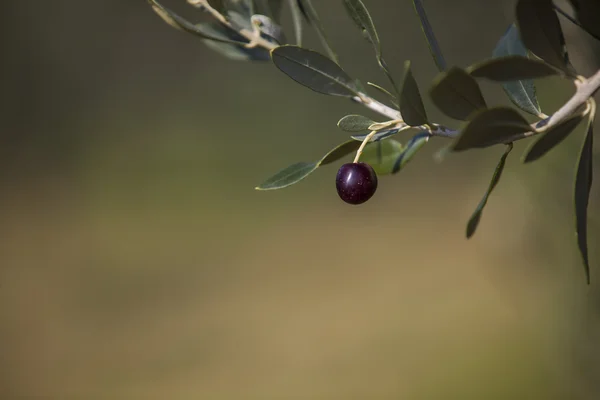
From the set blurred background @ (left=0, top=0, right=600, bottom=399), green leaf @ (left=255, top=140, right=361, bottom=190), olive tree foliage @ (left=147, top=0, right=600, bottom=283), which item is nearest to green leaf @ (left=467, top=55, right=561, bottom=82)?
olive tree foliage @ (left=147, top=0, right=600, bottom=283)

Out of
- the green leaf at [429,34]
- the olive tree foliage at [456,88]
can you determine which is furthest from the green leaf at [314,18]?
the green leaf at [429,34]

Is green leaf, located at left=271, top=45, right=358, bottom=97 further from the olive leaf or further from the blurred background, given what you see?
the blurred background

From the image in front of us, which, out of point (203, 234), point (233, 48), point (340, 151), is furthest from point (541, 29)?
point (203, 234)

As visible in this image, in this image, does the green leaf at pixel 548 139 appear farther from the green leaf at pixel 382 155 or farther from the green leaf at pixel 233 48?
the green leaf at pixel 233 48

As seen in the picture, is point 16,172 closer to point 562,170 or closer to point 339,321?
point 339,321

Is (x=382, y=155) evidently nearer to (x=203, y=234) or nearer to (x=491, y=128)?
(x=491, y=128)

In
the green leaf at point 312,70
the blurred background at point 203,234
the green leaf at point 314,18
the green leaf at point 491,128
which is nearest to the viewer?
the green leaf at point 491,128

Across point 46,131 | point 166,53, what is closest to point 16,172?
point 46,131
